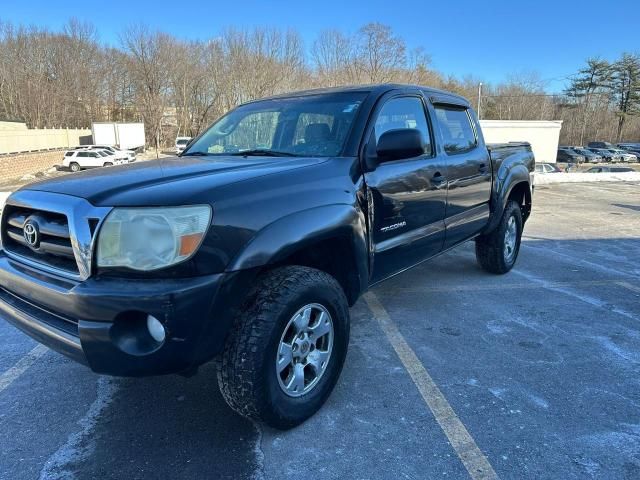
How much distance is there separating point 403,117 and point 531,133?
40.6 metres

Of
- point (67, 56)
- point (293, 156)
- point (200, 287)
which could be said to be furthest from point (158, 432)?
point (67, 56)

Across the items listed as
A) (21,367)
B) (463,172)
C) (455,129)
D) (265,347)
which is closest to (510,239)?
(463,172)

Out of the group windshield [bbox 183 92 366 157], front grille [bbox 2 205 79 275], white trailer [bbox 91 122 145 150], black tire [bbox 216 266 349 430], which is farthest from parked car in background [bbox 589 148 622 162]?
front grille [bbox 2 205 79 275]

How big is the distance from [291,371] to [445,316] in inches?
82.2

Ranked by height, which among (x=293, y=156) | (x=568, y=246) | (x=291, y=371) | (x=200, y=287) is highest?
(x=293, y=156)

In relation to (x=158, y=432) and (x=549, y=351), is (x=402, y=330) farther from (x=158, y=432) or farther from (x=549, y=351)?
(x=158, y=432)

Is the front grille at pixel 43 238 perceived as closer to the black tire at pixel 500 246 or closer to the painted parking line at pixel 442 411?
the painted parking line at pixel 442 411

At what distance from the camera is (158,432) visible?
2627mm

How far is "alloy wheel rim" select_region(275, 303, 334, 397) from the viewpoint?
256 cm

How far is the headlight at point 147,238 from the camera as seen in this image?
2113mm

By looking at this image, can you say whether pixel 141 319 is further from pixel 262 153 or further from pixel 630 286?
pixel 630 286

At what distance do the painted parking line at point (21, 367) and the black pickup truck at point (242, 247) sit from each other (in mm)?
844

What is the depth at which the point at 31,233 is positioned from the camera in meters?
2.43

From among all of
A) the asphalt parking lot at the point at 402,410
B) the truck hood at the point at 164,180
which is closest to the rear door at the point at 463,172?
the asphalt parking lot at the point at 402,410
